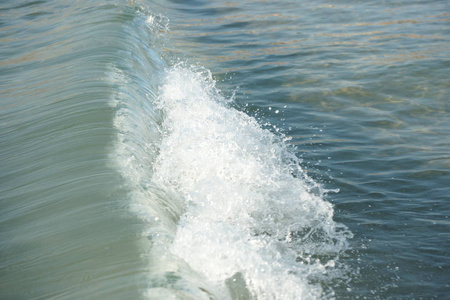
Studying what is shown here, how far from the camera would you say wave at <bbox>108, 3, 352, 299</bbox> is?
3.25 m

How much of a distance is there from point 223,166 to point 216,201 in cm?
62

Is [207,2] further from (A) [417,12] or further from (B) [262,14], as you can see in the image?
(A) [417,12]

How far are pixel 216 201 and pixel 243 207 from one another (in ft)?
0.79

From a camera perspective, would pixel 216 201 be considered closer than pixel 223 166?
Yes

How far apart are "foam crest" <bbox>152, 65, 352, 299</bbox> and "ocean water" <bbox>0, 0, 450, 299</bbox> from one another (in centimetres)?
1

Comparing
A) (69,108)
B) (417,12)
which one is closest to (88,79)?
(69,108)

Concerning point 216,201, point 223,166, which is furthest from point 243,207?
point 223,166

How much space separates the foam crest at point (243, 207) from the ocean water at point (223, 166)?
15 mm

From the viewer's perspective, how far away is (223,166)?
4852 mm

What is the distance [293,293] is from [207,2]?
469 inches

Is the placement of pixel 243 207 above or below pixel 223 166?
below

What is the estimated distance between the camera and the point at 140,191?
391cm

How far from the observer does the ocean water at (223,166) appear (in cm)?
329

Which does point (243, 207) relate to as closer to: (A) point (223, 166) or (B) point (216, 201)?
(B) point (216, 201)
